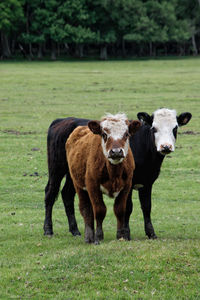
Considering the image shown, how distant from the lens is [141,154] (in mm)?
10969

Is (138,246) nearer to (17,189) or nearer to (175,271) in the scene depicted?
(175,271)

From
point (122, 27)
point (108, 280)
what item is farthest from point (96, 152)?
point (122, 27)

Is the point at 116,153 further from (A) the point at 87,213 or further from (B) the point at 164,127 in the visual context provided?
(B) the point at 164,127

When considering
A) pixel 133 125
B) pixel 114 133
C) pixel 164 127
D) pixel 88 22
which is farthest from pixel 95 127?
pixel 88 22

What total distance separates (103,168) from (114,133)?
0.63 metres

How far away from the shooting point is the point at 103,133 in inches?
357

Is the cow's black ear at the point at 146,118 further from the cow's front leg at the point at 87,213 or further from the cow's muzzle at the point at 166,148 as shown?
the cow's front leg at the point at 87,213

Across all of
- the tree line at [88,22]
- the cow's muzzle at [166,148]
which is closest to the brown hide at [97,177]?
the cow's muzzle at [166,148]

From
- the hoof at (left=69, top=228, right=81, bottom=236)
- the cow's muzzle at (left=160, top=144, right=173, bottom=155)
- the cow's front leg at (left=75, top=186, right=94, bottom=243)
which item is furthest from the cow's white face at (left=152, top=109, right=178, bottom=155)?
the hoof at (left=69, top=228, right=81, bottom=236)

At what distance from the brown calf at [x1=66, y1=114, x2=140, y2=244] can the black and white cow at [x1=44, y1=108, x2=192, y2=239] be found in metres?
1.03

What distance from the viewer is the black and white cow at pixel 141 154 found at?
10445 mm

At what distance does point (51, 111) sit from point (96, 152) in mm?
21454

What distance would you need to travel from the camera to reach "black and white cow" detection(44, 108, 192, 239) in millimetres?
10445

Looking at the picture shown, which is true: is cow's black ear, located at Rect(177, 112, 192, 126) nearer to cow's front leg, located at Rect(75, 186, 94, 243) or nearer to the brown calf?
the brown calf
